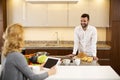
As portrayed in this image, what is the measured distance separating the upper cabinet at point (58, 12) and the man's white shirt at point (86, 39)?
1153 mm

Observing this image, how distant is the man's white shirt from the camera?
4.52 meters

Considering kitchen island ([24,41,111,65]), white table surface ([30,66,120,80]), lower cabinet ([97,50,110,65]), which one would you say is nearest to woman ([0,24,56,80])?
white table surface ([30,66,120,80])

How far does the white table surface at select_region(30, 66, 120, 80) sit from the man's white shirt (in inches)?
57.0

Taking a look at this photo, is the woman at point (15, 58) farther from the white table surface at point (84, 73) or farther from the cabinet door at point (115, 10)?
the cabinet door at point (115, 10)

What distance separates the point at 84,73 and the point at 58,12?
123 inches

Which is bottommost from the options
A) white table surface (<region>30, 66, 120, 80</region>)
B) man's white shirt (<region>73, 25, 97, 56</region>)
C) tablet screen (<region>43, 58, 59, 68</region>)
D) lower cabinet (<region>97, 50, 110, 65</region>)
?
lower cabinet (<region>97, 50, 110, 65</region>)

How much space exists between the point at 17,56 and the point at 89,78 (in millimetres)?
842

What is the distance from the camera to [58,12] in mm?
5746

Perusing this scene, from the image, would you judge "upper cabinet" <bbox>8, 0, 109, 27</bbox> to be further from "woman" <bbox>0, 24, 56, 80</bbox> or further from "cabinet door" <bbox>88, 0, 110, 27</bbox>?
"woman" <bbox>0, 24, 56, 80</bbox>

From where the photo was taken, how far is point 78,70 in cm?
296

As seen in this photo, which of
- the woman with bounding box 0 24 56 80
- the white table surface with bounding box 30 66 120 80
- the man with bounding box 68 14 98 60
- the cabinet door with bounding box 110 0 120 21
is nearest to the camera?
the woman with bounding box 0 24 56 80

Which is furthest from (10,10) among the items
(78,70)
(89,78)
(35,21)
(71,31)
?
(89,78)

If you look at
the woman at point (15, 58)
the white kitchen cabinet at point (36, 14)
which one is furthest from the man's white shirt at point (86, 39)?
the woman at point (15, 58)

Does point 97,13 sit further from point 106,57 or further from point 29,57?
point 29,57
